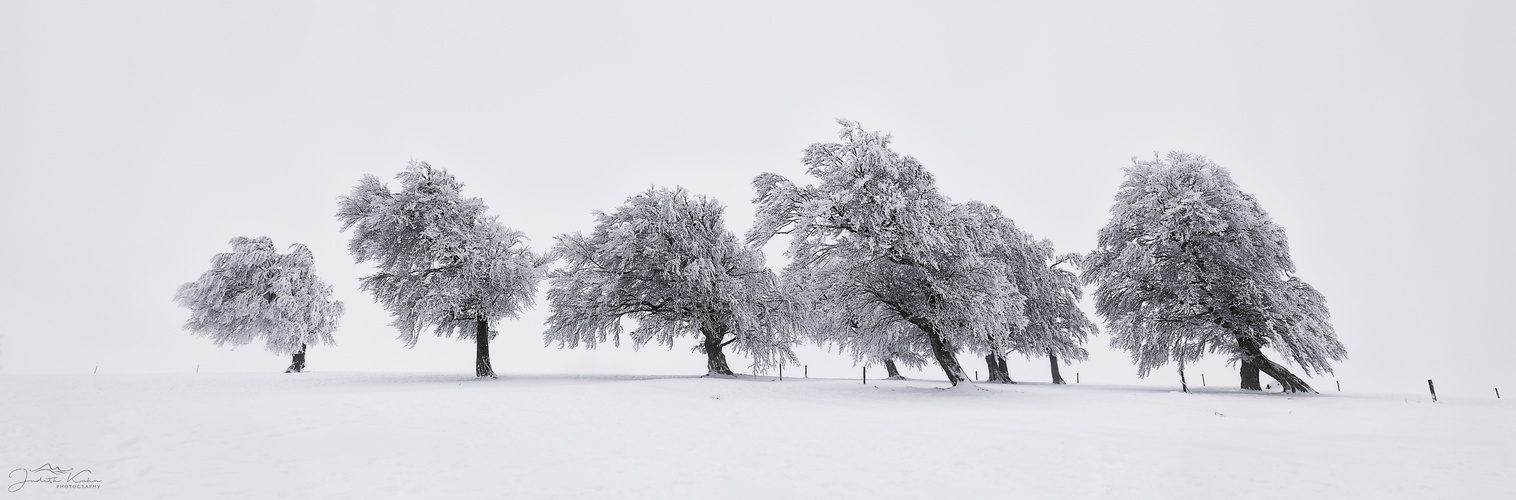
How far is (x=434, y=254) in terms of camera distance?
101 ft

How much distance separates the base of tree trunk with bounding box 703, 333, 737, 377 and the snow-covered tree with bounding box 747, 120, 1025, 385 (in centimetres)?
890

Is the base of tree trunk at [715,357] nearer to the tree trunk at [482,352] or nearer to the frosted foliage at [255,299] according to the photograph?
the tree trunk at [482,352]

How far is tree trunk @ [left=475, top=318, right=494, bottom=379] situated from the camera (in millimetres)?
→ 32269

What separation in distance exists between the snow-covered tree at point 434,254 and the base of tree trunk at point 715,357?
9374 mm

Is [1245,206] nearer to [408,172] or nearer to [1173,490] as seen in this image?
[1173,490]

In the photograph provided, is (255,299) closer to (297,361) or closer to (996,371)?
(297,361)

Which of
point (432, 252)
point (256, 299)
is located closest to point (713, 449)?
point (432, 252)

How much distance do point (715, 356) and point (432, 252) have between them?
48.8ft

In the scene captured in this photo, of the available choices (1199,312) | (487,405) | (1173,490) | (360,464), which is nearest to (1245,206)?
(1199,312)

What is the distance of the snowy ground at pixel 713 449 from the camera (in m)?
9.79

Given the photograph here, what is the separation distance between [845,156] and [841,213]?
2557 millimetres

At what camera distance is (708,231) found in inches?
1356

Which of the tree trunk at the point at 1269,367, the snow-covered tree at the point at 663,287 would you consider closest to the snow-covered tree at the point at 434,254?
the snow-covered tree at the point at 663,287

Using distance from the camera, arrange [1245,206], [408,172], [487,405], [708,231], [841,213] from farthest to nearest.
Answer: [708,231] → [408,172] → [1245,206] → [841,213] → [487,405]
